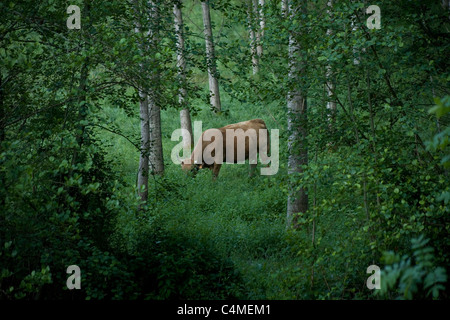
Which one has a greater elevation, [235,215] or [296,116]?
[296,116]

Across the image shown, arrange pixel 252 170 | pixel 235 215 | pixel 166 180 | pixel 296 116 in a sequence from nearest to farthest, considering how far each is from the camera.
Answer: pixel 166 180
pixel 296 116
pixel 235 215
pixel 252 170

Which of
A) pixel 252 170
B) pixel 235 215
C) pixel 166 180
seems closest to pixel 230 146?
pixel 252 170

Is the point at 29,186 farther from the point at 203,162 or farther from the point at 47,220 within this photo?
the point at 203,162

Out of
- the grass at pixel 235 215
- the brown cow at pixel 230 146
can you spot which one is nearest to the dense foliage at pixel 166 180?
the grass at pixel 235 215

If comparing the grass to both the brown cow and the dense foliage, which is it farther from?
the brown cow

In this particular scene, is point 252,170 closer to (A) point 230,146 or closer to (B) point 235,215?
(A) point 230,146

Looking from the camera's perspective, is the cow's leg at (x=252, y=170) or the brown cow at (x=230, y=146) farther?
the brown cow at (x=230, y=146)

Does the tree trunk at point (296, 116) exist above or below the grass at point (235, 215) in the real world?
above

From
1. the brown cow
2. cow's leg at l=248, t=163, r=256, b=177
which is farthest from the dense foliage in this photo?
the brown cow

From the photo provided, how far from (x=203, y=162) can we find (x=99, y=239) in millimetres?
8524

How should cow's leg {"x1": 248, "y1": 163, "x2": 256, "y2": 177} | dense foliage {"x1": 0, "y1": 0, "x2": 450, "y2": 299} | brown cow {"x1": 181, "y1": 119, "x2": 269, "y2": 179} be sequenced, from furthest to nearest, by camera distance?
brown cow {"x1": 181, "y1": 119, "x2": 269, "y2": 179} → cow's leg {"x1": 248, "y1": 163, "x2": 256, "y2": 177} → dense foliage {"x1": 0, "y1": 0, "x2": 450, "y2": 299}

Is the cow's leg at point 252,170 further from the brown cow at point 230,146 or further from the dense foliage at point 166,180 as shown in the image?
the dense foliage at point 166,180
